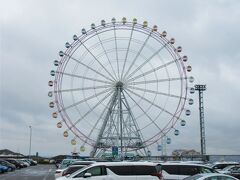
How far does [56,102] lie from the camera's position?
43312mm

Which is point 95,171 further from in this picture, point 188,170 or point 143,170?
point 188,170

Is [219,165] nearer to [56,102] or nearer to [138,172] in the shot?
[138,172]

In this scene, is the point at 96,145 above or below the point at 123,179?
above

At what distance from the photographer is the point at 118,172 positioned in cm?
2109

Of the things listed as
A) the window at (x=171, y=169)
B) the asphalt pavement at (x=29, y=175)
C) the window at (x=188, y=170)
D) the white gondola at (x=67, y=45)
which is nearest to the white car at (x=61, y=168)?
the asphalt pavement at (x=29, y=175)

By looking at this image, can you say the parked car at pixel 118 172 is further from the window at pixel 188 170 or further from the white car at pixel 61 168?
the white car at pixel 61 168

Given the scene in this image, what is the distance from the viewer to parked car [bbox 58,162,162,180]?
2081cm

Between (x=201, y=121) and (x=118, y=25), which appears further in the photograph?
(x=201, y=121)

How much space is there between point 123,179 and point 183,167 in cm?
386

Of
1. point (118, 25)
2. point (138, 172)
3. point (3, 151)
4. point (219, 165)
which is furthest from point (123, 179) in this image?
point (3, 151)

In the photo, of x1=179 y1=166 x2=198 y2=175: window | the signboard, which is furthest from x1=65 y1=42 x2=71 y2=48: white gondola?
x1=179 y1=166 x2=198 y2=175: window

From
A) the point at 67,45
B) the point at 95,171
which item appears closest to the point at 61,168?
the point at 95,171

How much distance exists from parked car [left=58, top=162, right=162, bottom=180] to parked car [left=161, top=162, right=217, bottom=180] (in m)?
1.63

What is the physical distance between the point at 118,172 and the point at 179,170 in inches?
150
